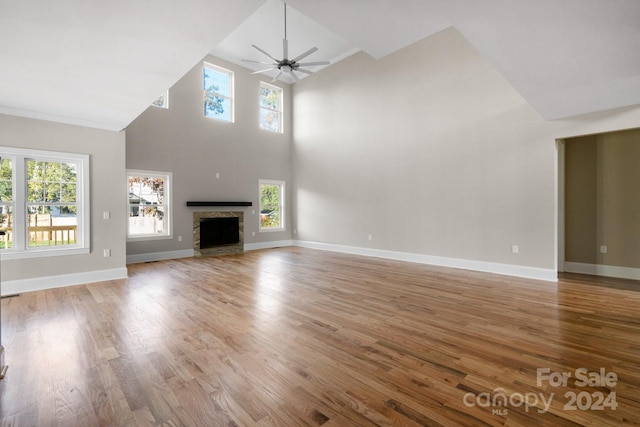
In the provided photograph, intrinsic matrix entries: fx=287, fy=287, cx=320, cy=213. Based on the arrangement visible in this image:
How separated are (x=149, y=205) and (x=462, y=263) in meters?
Result: 6.97

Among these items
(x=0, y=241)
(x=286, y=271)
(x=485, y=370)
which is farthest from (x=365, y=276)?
(x=0, y=241)

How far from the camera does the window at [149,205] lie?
256 inches

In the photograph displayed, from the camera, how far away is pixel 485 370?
2074mm

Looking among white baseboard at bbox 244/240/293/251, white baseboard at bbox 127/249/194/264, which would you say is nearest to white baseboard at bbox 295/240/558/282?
white baseboard at bbox 244/240/293/251

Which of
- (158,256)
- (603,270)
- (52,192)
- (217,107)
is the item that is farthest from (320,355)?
(217,107)

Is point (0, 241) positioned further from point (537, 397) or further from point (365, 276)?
point (537, 397)

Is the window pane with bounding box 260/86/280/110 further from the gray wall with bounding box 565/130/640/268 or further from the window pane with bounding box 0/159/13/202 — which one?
the gray wall with bounding box 565/130/640/268

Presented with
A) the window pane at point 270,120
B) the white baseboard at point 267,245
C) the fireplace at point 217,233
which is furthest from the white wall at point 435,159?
the fireplace at point 217,233

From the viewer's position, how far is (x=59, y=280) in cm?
439

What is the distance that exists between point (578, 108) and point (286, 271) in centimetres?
511

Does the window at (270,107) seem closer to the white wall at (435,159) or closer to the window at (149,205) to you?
the white wall at (435,159)

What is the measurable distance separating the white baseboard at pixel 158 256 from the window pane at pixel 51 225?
5.87 ft

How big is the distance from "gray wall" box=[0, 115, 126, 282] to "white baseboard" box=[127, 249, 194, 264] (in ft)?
4.98

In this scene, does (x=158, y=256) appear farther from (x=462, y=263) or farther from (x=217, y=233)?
(x=462, y=263)
